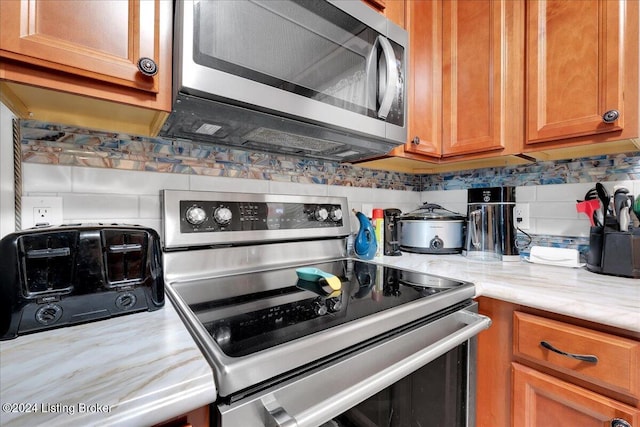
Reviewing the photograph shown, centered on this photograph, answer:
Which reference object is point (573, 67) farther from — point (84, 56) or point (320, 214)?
point (84, 56)

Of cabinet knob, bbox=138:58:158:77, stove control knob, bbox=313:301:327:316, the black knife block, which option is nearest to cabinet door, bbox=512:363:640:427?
the black knife block

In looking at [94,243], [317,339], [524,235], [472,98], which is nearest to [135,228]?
[94,243]

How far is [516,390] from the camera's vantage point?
807 mm

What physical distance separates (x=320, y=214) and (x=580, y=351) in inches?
34.5

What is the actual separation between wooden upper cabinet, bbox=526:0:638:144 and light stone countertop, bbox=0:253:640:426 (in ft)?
2.06

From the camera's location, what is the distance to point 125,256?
1.88 ft

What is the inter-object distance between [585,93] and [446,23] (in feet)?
2.16

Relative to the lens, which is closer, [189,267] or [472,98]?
[189,267]

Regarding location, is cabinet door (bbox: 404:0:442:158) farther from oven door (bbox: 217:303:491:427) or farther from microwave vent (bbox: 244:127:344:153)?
oven door (bbox: 217:303:491:427)

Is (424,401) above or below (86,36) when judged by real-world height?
below

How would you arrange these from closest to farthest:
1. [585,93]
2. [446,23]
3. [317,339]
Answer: [317,339] → [585,93] → [446,23]

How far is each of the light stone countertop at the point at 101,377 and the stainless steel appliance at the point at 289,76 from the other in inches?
20.3

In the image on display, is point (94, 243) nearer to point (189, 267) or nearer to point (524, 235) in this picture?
point (189, 267)

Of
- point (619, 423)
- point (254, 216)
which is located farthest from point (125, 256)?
point (619, 423)
